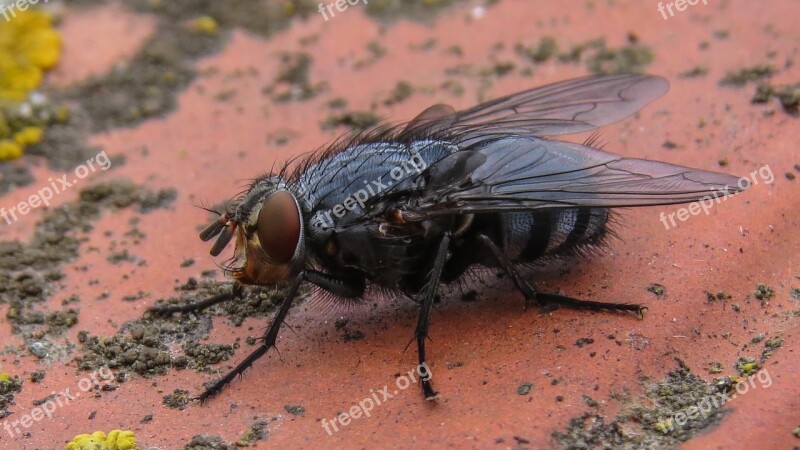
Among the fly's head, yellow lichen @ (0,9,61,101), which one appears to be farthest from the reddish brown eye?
yellow lichen @ (0,9,61,101)

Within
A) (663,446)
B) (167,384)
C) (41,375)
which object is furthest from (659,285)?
(41,375)

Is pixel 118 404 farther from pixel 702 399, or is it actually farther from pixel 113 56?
pixel 113 56

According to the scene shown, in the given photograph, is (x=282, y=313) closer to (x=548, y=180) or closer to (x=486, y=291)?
(x=486, y=291)

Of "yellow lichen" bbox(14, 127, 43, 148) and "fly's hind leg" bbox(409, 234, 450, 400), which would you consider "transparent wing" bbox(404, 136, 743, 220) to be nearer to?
"fly's hind leg" bbox(409, 234, 450, 400)

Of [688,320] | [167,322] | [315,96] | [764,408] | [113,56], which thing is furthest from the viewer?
[113,56]

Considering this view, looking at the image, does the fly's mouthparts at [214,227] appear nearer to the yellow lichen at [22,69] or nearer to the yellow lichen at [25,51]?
the yellow lichen at [22,69]

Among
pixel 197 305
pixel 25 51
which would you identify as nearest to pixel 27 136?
pixel 25 51
